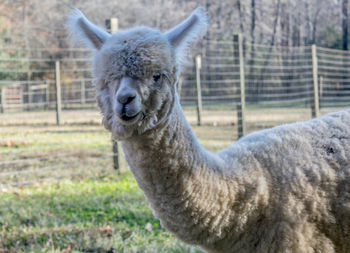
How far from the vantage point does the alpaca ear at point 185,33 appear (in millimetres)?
2270

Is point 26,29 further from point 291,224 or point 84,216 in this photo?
point 291,224

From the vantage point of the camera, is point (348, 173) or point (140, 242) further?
point (140, 242)

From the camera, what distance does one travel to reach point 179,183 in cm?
217

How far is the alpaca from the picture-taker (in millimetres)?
2021

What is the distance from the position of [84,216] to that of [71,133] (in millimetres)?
7361

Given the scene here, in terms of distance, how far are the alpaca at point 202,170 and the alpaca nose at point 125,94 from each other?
41mm

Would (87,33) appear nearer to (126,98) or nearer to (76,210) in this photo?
(126,98)

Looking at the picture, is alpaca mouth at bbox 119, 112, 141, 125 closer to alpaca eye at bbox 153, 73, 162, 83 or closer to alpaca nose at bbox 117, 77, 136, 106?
alpaca nose at bbox 117, 77, 136, 106

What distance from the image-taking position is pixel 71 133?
38.6ft

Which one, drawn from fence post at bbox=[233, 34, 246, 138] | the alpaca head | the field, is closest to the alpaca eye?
the alpaca head

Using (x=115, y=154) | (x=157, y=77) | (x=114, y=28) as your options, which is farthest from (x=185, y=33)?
(x=115, y=154)

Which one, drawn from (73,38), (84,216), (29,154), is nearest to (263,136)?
(73,38)

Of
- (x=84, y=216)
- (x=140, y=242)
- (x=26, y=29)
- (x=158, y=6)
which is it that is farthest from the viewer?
(x=158, y=6)

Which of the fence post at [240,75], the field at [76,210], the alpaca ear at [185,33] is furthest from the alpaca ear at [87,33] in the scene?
the fence post at [240,75]
